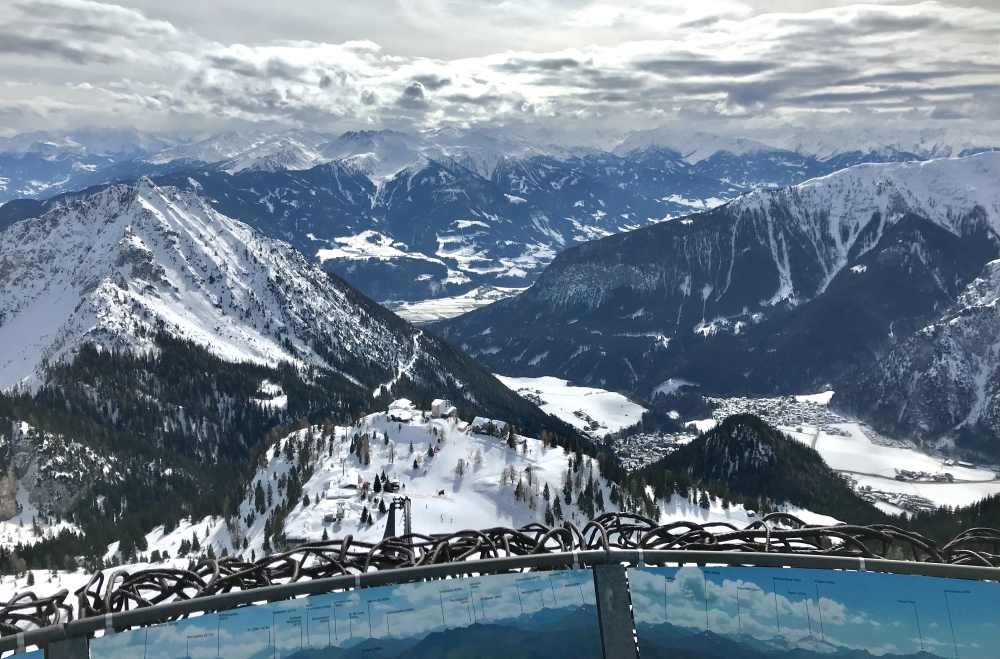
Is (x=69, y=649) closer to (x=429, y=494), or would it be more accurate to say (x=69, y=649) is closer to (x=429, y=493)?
(x=429, y=494)

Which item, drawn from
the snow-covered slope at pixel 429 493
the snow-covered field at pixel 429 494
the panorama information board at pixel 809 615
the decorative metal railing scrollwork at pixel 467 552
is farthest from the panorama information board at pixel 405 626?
the snow-covered slope at pixel 429 493

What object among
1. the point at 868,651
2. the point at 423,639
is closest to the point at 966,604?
the point at 868,651

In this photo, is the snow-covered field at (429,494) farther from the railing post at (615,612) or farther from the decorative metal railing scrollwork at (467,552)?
the railing post at (615,612)

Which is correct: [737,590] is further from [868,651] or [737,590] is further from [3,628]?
[3,628]

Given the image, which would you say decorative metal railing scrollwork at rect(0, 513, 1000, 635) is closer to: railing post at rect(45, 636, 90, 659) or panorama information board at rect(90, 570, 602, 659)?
panorama information board at rect(90, 570, 602, 659)

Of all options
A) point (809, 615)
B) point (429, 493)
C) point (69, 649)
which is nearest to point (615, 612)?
point (809, 615)

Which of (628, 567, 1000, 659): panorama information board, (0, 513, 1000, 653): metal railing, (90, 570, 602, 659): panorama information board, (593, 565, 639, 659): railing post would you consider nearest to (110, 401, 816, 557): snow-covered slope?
(0, 513, 1000, 653): metal railing
